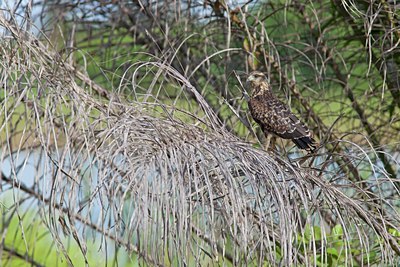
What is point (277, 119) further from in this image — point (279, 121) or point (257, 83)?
point (257, 83)

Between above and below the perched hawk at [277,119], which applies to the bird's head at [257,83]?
above

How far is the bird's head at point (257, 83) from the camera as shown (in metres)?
2.71

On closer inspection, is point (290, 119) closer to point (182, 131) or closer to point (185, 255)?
point (182, 131)

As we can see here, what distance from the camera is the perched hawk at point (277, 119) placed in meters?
2.47

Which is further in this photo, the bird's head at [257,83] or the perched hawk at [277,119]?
the bird's head at [257,83]

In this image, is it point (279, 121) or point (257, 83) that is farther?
point (257, 83)

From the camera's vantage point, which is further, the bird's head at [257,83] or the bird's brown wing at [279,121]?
the bird's head at [257,83]

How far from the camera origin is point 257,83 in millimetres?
2748

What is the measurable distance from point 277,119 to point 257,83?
0.25 meters

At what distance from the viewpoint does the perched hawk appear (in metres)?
2.47

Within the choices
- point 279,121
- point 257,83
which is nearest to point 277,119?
point 279,121

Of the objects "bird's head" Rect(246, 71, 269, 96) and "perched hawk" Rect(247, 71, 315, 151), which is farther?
"bird's head" Rect(246, 71, 269, 96)

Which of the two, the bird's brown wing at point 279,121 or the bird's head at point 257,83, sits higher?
the bird's head at point 257,83

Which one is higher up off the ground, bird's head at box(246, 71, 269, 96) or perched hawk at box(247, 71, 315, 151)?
bird's head at box(246, 71, 269, 96)
